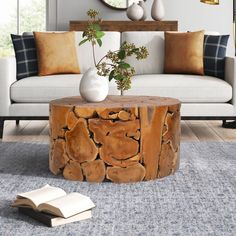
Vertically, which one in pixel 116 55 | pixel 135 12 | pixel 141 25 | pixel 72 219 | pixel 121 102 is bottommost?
pixel 72 219

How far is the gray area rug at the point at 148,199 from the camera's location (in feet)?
7.72

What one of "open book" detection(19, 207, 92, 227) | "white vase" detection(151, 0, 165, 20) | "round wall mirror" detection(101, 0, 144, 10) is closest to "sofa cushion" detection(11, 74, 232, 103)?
"open book" detection(19, 207, 92, 227)

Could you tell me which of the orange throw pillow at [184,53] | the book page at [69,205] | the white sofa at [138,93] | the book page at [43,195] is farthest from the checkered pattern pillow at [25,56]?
the book page at [69,205]

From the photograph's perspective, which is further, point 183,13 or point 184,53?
point 183,13

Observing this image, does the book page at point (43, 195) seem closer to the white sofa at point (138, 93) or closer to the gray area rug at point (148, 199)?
the gray area rug at point (148, 199)

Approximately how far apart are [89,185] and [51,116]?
0.47m

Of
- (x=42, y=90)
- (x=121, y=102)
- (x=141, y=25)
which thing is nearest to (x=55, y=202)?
(x=121, y=102)

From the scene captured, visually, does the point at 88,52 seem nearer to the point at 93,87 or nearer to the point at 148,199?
the point at 93,87

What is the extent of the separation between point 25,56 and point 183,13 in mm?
3690

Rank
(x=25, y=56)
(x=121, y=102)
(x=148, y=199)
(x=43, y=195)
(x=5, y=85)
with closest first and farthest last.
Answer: (x=43, y=195)
(x=148, y=199)
(x=121, y=102)
(x=5, y=85)
(x=25, y=56)

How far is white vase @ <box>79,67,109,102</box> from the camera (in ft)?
10.8

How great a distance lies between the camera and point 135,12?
24.1ft

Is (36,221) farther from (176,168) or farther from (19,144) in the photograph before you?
(19,144)

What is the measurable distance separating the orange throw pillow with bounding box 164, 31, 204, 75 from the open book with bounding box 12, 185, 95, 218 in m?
2.75
